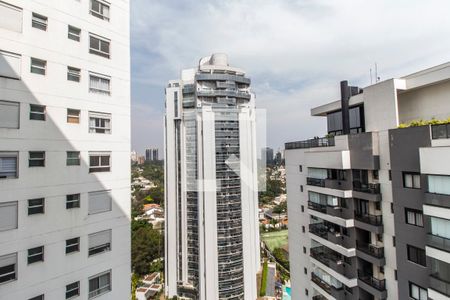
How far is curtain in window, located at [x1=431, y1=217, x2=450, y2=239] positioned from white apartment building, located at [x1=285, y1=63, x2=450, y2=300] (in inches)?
1.1

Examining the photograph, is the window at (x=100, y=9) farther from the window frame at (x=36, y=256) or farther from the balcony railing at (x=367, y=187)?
the balcony railing at (x=367, y=187)

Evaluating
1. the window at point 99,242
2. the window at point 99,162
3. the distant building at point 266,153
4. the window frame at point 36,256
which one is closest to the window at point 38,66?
the window at point 99,162

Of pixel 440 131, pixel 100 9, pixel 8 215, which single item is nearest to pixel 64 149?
pixel 8 215

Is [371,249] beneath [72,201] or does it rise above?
beneath

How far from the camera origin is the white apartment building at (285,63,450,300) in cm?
902

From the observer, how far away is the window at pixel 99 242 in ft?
30.5

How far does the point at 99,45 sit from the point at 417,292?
616 inches

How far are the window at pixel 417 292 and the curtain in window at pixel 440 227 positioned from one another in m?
2.43

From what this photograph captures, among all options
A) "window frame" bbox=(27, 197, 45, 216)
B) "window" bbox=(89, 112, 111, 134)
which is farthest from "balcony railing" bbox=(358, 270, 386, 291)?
"window frame" bbox=(27, 197, 45, 216)

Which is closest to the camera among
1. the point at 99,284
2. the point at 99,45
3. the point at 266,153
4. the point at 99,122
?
the point at 99,284

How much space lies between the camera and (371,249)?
39.8ft

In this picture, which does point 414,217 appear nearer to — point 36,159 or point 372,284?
point 372,284

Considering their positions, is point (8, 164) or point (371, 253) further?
point (371, 253)

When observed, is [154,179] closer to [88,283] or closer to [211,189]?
[211,189]
